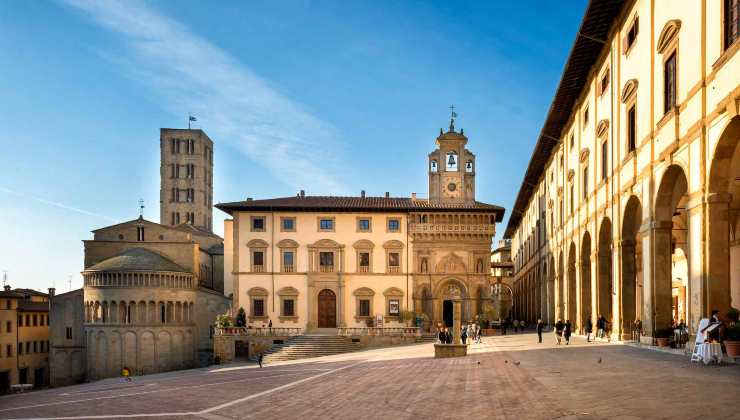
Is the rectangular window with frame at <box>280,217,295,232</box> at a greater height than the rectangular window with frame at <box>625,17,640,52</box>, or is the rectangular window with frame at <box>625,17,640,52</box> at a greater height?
the rectangular window with frame at <box>625,17,640,52</box>

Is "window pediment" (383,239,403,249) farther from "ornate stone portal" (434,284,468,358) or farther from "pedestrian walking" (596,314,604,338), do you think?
"ornate stone portal" (434,284,468,358)

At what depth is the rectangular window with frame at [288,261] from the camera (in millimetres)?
53781

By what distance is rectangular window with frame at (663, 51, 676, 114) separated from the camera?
20.6 m

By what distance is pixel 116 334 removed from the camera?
196 ft

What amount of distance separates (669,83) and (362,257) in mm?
35527

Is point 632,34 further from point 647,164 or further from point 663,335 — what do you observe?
point 663,335

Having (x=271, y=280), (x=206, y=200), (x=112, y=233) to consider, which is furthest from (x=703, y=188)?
(x=206, y=200)

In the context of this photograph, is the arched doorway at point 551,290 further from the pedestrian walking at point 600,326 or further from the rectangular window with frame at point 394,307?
the pedestrian walking at point 600,326

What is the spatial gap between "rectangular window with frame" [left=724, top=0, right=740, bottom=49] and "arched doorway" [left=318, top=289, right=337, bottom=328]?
4106cm

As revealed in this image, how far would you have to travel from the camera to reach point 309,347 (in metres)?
46.5

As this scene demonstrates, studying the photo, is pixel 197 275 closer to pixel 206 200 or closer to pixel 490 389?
pixel 206 200

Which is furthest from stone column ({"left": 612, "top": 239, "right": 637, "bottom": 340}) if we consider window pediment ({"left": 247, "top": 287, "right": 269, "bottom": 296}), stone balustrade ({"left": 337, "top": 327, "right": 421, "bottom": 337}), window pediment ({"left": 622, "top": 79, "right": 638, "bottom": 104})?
window pediment ({"left": 247, "top": 287, "right": 269, "bottom": 296})

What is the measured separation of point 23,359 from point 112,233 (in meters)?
17.9

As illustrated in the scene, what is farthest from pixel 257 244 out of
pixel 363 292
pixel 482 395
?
pixel 482 395
